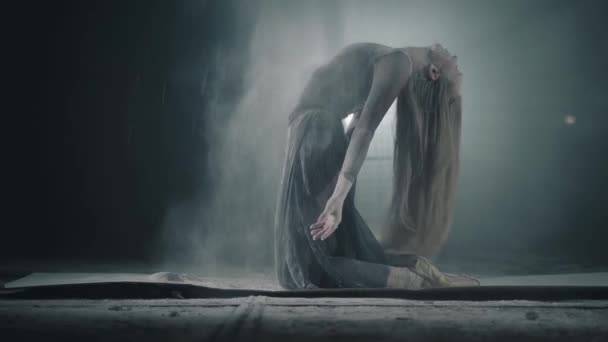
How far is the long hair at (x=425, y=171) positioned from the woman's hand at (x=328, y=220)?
378 mm

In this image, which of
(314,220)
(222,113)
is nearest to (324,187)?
(314,220)

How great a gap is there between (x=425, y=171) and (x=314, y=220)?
20.1 inches

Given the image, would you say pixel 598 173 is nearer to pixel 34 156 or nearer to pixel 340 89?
pixel 340 89

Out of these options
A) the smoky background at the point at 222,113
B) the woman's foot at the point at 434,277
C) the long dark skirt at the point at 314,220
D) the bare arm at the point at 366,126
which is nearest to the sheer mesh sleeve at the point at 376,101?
the bare arm at the point at 366,126

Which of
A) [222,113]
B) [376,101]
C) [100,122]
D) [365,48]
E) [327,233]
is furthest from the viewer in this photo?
[100,122]

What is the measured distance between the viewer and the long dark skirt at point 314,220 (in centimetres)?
177

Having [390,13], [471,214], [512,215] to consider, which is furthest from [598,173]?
[390,13]

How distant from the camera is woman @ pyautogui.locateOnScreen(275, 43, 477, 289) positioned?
175cm

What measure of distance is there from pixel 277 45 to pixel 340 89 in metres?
0.88

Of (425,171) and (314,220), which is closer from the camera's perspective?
(314,220)

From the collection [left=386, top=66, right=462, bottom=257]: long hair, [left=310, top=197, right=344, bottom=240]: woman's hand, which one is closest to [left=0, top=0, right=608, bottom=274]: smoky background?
[left=386, top=66, right=462, bottom=257]: long hair

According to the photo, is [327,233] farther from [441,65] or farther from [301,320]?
[441,65]

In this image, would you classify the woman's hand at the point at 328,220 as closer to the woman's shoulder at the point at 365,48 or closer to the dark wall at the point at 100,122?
the woman's shoulder at the point at 365,48

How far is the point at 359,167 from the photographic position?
5.81 feet
